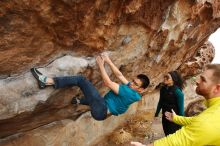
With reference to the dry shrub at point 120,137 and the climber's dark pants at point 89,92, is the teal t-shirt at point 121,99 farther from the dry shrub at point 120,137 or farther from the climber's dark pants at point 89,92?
the dry shrub at point 120,137

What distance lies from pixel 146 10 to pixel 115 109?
187cm

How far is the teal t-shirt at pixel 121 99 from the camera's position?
5344 mm

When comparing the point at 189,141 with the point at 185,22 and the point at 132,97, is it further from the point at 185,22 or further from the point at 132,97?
the point at 185,22

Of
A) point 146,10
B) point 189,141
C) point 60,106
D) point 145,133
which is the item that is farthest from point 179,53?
point 189,141

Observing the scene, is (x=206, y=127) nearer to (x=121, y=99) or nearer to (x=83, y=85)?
(x=121, y=99)

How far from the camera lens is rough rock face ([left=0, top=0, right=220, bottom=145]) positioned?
475 centimetres

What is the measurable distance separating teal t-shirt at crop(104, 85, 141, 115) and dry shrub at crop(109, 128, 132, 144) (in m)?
3.61

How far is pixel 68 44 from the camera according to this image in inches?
213

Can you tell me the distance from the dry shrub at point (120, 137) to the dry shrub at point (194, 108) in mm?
2562

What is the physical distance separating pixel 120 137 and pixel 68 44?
436 cm

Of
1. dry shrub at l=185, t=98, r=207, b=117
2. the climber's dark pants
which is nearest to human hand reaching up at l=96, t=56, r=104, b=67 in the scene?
the climber's dark pants

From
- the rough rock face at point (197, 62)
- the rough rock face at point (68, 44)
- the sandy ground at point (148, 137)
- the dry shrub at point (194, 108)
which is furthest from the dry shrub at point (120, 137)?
the rough rock face at point (197, 62)

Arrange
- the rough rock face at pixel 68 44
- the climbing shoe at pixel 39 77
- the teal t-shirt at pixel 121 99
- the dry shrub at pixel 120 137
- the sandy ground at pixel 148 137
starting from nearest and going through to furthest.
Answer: the rough rock face at pixel 68 44
the climbing shoe at pixel 39 77
the teal t-shirt at pixel 121 99
the sandy ground at pixel 148 137
the dry shrub at pixel 120 137

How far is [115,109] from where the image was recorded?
18.1 ft
